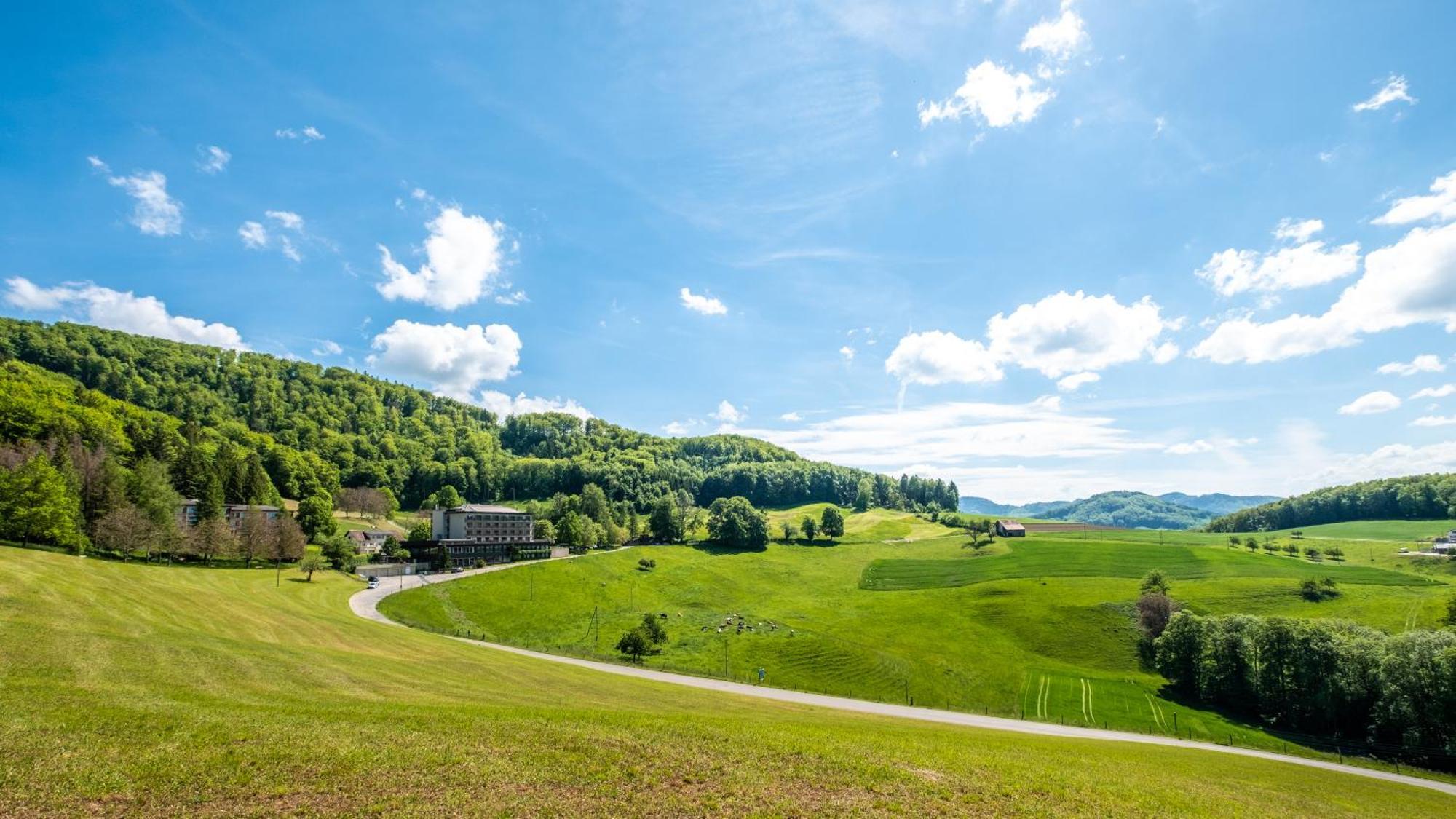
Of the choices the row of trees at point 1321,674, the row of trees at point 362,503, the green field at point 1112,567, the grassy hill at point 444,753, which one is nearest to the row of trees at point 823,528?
the green field at point 1112,567

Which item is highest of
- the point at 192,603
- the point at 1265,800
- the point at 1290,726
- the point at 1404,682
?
the point at 192,603

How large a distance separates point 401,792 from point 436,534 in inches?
5427

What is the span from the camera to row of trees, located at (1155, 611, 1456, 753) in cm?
5944

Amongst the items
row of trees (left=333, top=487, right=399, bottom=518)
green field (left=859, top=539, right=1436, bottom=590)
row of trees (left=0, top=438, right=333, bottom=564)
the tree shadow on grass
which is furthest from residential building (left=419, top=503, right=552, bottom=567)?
green field (left=859, top=539, right=1436, bottom=590)

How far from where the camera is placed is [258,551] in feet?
317

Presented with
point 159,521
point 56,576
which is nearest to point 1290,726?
point 56,576

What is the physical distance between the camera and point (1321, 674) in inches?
2776

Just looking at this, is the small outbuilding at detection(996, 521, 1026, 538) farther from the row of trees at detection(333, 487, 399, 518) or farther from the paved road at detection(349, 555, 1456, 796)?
the row of trees at detection(333, 487, 399, 518)

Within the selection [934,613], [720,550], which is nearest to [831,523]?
[720,550]

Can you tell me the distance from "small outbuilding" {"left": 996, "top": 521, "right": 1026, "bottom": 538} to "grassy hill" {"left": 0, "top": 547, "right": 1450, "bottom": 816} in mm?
149980

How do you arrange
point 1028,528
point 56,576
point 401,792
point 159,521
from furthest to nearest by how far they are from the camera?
point 1028,528
point 159,521
point 56,576
point 401,792

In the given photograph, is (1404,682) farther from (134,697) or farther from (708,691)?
(134,697)

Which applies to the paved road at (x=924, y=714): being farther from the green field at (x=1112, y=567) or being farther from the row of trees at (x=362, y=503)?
the row of trees at (x=362, y=503)

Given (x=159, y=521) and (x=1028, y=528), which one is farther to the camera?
(x=1028, y=528)
